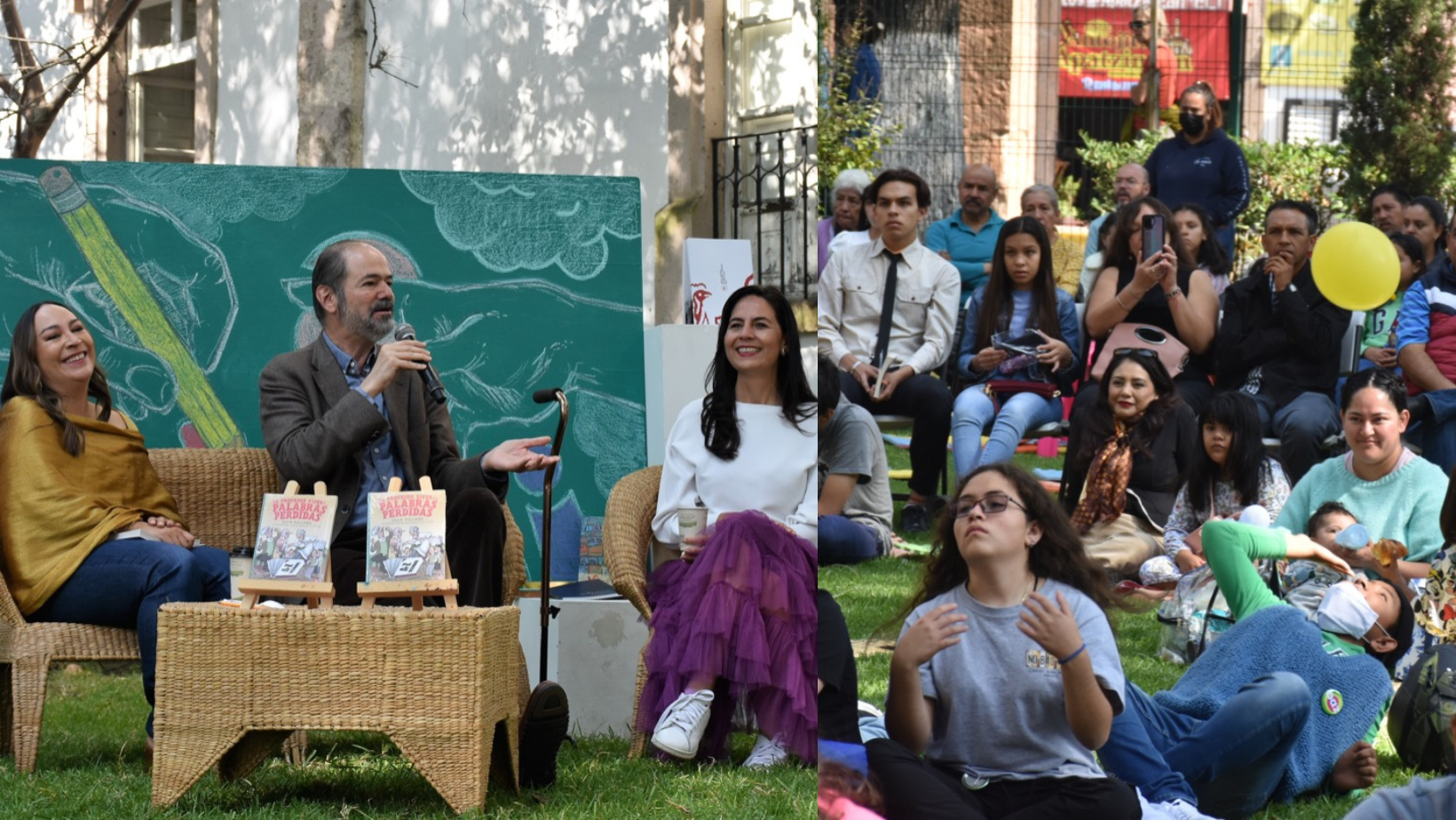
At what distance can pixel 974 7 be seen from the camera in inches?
43.9

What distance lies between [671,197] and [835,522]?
1698 millimetres

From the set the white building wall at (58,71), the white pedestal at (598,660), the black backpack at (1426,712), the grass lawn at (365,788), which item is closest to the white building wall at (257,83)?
the white building wall at (58,71)

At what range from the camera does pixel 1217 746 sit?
1.40 metres

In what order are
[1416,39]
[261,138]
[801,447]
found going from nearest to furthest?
[1416,39] < [801,447] < [261,138]

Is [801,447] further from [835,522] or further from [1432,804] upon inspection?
[1432,804]

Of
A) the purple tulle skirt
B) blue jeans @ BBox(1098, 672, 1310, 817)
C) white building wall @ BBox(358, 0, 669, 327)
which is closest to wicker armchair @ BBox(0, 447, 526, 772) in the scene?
the purple tulle skirt

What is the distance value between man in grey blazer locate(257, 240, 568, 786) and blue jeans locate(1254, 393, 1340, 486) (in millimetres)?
2190

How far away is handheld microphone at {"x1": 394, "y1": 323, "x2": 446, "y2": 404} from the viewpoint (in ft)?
11.5

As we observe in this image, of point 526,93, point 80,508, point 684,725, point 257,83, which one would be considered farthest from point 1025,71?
point 257,83

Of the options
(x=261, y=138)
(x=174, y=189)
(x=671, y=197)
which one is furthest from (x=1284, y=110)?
(x=261, y=138)

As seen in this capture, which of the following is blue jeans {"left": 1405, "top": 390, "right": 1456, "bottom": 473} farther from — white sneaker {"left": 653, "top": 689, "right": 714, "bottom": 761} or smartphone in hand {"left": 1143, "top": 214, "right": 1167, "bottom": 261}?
white sneaker {"left": 653, "top": 689, "right": 714, "bottom": 761}

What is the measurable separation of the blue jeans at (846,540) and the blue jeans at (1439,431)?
0.44 m

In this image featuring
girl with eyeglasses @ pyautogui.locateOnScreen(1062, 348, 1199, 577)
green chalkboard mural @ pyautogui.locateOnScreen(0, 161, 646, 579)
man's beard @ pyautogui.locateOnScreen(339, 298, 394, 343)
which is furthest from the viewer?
green chalkboard mural @ pyautogui.locateOnScreen(0, 161, 646, 579)

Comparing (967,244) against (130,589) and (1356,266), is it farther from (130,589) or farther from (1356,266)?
(130,589)
